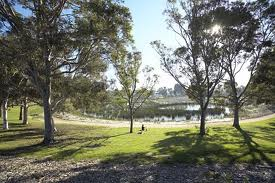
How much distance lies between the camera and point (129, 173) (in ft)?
56.7

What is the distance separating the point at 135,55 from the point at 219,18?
472 inches

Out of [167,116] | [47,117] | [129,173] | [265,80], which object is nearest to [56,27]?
[47,117]

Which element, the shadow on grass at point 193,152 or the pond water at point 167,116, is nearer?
the shadow on grass at point 193,152

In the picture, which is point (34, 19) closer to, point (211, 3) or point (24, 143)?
point (24, 143)

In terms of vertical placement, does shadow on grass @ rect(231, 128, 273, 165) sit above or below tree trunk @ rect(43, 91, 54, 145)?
below

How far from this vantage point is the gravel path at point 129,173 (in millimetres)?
15969

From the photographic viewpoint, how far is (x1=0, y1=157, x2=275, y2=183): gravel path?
15969mm

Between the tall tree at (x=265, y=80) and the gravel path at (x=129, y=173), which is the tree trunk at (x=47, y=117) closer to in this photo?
the gravel path at (x=129, y=173)

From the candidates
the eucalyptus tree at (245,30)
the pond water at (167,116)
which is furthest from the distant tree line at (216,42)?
the pond water at (167,116)

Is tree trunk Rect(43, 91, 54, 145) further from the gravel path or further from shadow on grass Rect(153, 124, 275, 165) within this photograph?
shadow on grass Rect(153, 124, 275, 165)

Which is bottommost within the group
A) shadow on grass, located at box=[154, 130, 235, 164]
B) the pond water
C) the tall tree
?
shadow on grass, located at box=[154, 130, 235, 164]

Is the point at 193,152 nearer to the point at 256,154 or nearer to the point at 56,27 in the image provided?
the point at 256,154

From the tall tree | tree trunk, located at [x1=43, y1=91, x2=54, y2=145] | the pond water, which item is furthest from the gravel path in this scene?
the pond water

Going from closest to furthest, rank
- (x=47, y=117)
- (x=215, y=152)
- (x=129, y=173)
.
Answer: (x=129, y=173)
(x=215, y=152)
(x=47, y=117)
